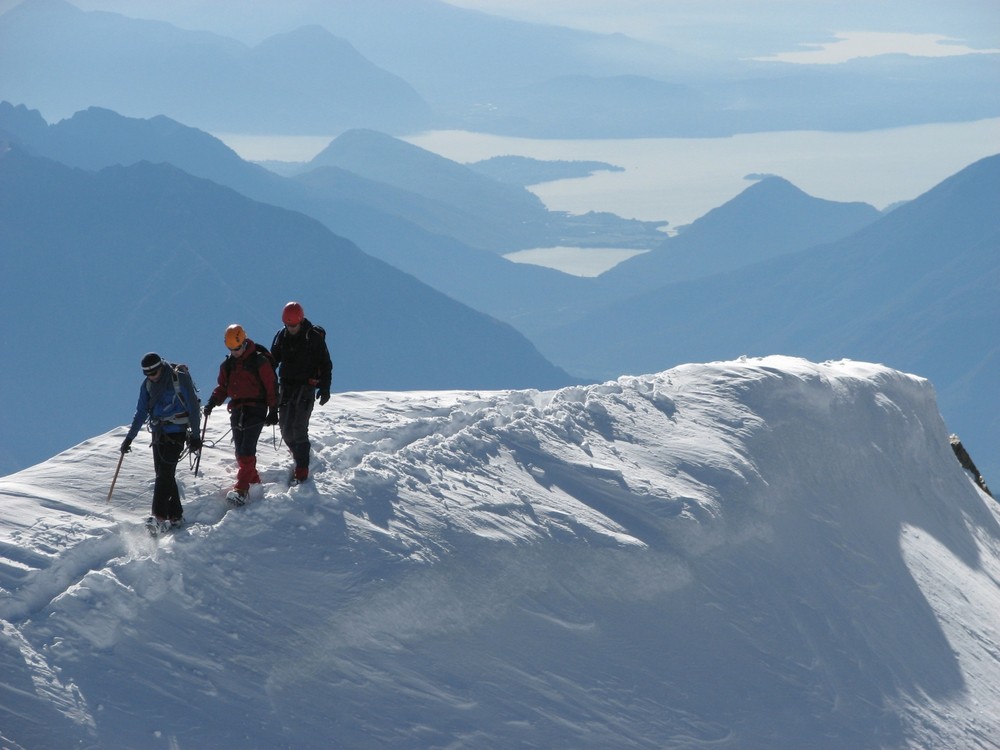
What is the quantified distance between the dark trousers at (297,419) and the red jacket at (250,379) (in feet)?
1.83

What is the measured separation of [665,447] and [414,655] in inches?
269

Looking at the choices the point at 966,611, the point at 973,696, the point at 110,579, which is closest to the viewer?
the point at 110,579

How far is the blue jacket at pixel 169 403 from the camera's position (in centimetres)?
1167

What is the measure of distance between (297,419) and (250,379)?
90 cm

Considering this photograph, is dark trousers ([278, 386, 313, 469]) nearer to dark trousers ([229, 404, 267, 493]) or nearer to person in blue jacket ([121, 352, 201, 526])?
dark trousers ([229, 404, 267, 493])

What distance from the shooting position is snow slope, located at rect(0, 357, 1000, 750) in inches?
438

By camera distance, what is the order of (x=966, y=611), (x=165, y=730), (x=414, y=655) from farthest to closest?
1. (x=966, y=611)
2. (x=414, y=655)
3. (x=165, y=730)

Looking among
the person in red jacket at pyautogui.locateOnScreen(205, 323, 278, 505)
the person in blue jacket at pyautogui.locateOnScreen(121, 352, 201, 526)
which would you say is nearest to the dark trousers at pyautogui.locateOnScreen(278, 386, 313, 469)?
the person in red jacket at pyautogui.locateOnScreen(205, 323, 278, 505)

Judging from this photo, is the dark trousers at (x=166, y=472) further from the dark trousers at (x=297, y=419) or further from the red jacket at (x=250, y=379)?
the dark trousers at (x=297, y=419)

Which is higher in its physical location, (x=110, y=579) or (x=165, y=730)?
(x=110, y=579)

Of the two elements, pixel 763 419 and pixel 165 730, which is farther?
pixel 763 419

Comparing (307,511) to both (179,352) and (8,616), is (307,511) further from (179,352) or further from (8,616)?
(179,352)

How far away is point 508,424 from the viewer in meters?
16.5

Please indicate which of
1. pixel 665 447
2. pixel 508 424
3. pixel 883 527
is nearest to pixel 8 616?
pixel 508 424
